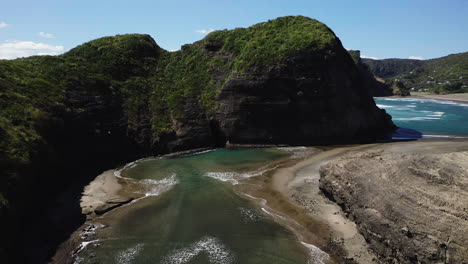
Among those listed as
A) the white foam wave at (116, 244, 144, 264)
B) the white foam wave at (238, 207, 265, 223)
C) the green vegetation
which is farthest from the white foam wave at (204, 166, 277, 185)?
the green vegetation

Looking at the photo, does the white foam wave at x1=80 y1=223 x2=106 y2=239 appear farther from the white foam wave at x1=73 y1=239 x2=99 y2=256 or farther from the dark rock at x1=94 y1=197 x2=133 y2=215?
the dark rock at x1=94 y1=197 x2=133 y2=215

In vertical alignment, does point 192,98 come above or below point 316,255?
above

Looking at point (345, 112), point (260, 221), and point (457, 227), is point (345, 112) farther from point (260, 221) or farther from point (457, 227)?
point (457, 227)

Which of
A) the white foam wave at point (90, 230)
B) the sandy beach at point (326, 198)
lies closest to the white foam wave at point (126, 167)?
the white foam wave at point (90, 230)

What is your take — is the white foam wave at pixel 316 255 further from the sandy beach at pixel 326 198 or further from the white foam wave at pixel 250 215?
the white foam wave at pixel 250 215

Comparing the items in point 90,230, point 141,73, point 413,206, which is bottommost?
point 90,230

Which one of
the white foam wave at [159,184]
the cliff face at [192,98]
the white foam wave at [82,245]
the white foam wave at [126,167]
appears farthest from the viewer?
the cliff face at [192,98]

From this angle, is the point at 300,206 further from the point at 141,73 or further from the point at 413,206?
the point at 141,73

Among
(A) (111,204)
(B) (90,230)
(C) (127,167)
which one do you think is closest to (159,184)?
(A) (111,204)
